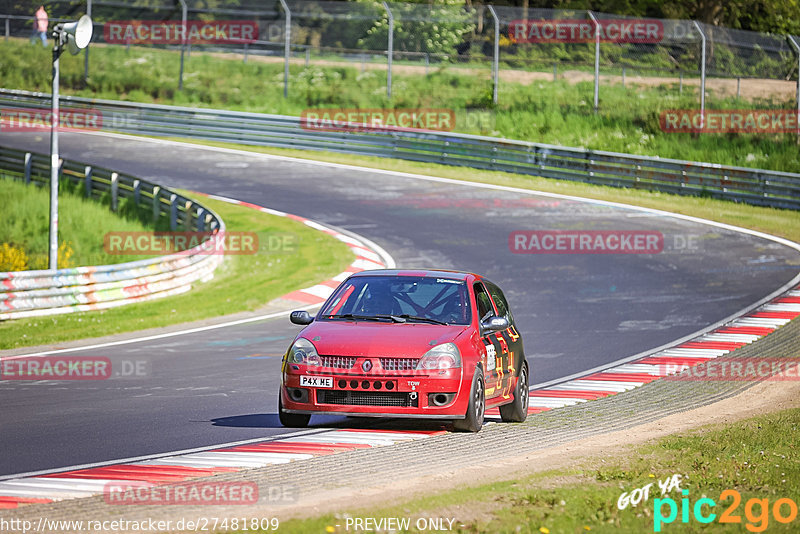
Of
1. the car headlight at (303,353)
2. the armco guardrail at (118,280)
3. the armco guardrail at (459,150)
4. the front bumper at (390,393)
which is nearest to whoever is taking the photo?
the front bumper at (390,393)

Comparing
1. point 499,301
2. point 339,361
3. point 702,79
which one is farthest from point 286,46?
point 339,361

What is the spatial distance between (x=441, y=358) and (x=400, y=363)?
344mm

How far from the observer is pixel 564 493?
299 inches

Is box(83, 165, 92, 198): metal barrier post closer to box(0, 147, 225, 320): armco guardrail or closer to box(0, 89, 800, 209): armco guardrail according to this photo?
box(0, 147, 225, 320): armco guardrail

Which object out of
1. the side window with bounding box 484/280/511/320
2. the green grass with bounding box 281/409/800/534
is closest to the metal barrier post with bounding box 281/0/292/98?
the side window with bounding box 484/280/511/320

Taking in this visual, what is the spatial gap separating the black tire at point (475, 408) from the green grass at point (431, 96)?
2495 centimetres

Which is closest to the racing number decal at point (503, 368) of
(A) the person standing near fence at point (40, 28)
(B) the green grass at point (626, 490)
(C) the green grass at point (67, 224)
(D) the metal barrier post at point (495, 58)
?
(B) the green grass at point (626, 490)

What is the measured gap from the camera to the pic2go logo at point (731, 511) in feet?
23.0

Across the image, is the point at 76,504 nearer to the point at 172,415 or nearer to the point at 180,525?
the point at 180,525

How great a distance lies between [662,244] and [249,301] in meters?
9.74

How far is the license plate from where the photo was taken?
9.71 meters

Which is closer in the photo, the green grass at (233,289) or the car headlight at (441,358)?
the car headlight at (441,358)

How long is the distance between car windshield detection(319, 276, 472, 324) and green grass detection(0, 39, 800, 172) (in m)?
24.3

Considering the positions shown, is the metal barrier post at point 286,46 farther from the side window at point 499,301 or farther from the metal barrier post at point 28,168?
the side window at point 499,301
